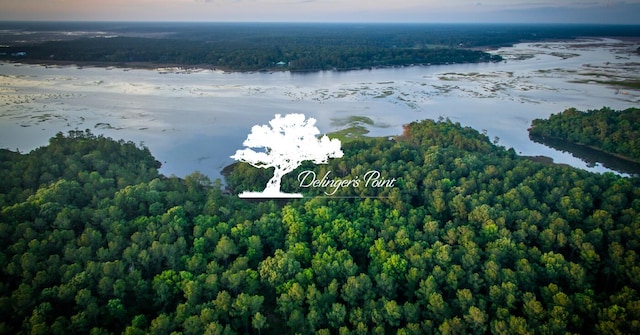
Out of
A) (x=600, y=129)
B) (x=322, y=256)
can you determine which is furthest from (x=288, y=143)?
(x=600, y=129)

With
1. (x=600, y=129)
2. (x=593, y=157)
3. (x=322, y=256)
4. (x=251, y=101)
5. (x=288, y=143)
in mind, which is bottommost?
(x=322, y=256)

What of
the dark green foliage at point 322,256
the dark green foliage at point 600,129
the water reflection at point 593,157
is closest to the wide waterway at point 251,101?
Result: the water reflection at point 593,157

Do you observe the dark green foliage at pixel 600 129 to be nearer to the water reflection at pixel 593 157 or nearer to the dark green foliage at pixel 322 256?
the water reflection at pixel 593 157

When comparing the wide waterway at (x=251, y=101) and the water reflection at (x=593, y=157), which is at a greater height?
the wide waterway at (x=251, y=101)

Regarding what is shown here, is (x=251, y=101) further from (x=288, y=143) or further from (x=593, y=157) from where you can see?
(x=593, y=157)

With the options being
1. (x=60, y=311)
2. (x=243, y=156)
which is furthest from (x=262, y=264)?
(x=60, y=311)

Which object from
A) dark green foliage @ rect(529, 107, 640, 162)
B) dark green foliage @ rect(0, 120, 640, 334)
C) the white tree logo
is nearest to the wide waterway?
dark green foliage @ rect(529, 107, 640, 162)
